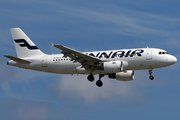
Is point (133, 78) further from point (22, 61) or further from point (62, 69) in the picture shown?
point (22, 61)

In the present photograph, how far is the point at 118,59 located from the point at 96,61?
2.79 metres

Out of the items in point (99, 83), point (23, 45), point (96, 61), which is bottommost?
point (99, 83)

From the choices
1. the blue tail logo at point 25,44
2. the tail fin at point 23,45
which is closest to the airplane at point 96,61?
the tail fin at point 23,45

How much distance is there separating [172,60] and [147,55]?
327 centimetres

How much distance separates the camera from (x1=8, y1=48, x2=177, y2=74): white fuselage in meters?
44.2

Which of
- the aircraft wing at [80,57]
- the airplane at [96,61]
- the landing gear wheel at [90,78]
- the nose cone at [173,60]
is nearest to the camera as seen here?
the aircraft wing at [80,57]

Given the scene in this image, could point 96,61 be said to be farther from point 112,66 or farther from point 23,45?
point 23,45

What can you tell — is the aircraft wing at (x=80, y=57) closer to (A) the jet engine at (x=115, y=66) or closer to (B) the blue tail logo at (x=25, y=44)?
(A) the jet engine at (x=115, y=66)

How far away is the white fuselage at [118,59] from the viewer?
4425 centimetres

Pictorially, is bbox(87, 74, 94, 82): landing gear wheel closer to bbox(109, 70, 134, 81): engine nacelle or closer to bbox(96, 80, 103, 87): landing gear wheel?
bbox(96, 80, 103, 87): landing gear wheel

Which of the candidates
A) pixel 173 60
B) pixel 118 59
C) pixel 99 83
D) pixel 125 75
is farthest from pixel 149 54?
pixel 99 83

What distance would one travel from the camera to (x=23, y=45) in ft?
168

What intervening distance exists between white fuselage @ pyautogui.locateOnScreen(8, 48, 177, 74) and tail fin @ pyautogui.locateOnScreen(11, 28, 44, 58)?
228cm

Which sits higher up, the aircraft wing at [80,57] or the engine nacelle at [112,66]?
the aircraft wing at [80,57]
